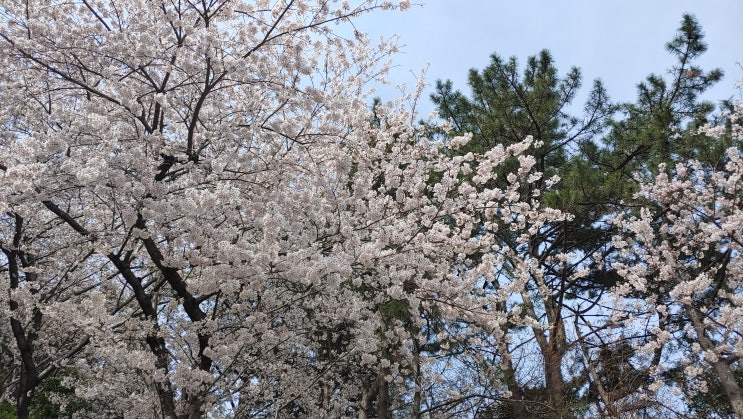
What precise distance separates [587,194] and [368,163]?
12.0 ft

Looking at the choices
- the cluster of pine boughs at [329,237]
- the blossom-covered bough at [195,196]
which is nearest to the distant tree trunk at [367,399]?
the cluster of pine boughs at [329,237]

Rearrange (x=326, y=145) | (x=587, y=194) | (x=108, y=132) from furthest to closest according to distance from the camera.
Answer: (x=587, y=194), (x=326, y=145), (x=108, y=132)

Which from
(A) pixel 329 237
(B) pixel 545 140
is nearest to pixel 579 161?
(B) pixel 545 140

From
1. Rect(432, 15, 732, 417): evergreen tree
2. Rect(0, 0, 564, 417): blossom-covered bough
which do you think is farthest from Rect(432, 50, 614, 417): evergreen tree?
Rect(0, 0, 564, 417): blossom-covered bough

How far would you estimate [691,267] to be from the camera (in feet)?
28.0

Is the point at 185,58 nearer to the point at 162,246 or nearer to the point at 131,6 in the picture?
the point at 131,6

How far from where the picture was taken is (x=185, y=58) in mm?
4566

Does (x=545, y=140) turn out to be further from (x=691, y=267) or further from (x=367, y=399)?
(x=367, y=399)

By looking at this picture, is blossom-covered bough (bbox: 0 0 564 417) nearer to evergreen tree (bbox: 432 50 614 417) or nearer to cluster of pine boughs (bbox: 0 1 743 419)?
cluster of pine boughs (bbox: 0 1 743 419)

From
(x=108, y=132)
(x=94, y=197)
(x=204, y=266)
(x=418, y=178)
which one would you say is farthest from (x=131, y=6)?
(x=418, y=178)

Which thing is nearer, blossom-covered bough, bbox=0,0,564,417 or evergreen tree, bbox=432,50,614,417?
blossom-covered bough, bbox=0,0,564,417

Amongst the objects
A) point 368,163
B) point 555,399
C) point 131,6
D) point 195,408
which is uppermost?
point 131,6

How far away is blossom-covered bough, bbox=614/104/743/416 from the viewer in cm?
755

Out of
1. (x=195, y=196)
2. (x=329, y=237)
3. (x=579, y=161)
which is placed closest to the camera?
(x=195, y=196)
